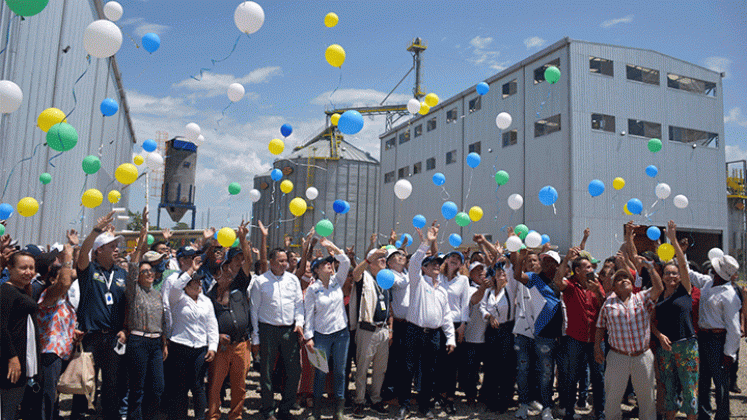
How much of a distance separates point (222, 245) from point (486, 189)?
17.1 m

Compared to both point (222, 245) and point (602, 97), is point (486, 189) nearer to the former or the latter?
point (602, 97)

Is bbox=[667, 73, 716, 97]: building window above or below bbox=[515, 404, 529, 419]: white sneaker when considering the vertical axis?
above

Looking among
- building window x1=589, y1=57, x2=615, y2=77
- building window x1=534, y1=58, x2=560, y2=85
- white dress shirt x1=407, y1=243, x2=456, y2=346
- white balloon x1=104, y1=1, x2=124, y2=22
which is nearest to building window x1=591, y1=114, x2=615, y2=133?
building window x1=589, y1=57, x2=615, y2=77

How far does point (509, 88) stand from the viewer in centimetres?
2108

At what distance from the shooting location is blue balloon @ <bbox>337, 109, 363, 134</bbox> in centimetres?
674

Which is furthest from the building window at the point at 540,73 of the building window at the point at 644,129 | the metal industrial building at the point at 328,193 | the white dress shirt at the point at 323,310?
the white dress shirt at the point at 323,310

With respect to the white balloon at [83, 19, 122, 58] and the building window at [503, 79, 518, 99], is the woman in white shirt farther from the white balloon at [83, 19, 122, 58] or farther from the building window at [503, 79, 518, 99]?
the building window at [503, 79, 518, 99]

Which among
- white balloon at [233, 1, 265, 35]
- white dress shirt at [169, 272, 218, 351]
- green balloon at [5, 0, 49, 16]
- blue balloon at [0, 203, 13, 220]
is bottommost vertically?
white dress shirt at [169, 272, 218, 351]

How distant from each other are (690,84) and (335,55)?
1886 cm

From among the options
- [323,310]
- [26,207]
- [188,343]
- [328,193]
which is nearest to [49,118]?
[26,207]

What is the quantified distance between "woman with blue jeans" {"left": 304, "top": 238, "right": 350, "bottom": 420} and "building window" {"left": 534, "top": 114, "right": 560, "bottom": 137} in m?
15.7

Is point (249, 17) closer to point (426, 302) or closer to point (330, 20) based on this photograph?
point (330, 20)

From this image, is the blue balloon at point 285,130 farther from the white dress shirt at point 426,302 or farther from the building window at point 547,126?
the building window at point 547,126

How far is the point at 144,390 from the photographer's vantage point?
4672mm
